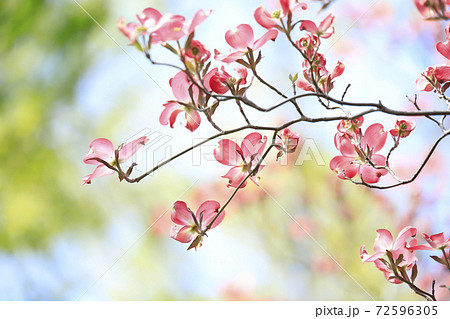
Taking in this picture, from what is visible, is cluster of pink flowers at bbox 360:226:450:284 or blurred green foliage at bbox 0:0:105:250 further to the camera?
blurred green foliage at bbox 0:0:105:250

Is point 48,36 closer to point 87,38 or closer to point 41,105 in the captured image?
point 87,38

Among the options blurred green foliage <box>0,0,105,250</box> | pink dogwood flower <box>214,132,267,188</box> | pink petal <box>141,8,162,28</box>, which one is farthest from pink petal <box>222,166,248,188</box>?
blurred green foliage <box>0,0,105,250</box>

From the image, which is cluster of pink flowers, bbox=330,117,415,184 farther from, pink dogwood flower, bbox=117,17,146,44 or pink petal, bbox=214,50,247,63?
pink dogwood flower, bbox=117,17,146,44

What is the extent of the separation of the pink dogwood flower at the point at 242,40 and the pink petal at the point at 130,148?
0.42 feet

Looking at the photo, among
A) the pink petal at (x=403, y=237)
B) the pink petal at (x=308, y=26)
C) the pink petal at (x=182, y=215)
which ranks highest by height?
the pink petal at (x=308, y=26)

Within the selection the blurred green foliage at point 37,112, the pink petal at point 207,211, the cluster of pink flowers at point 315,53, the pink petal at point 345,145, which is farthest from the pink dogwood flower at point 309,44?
the blurred green foliage at point 37,112

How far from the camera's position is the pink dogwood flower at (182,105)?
1.69 feet

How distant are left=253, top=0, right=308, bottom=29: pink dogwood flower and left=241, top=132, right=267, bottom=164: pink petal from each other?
0.43 ft

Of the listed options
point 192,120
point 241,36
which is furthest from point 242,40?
point 192,120

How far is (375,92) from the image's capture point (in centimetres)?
170

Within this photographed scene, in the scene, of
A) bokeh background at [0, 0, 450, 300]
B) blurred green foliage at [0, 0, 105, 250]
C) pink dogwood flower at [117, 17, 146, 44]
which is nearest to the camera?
pink dogwood flower at [117, 17, 146, 44]

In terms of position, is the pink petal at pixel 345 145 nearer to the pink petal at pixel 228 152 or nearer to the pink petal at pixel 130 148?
the pink petal at pixel 228 152

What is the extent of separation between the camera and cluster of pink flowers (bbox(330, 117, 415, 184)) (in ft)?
1.94

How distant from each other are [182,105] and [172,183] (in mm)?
1591
